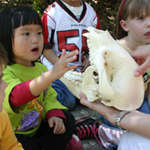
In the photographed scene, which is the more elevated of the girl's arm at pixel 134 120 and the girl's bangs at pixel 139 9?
the girl's bangs at pixel 139 9

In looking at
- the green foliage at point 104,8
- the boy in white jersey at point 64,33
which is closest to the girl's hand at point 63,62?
the boy in white jersey at point 64,33

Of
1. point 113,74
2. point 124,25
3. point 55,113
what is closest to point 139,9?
point 124,25

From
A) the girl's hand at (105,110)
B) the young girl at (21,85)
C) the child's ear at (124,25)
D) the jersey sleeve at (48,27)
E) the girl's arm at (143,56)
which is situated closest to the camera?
the girl's arm at (143,56)

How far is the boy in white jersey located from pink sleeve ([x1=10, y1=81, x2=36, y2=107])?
102 centimetres

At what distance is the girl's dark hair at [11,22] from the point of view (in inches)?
51.9

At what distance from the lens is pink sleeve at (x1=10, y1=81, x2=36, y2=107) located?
44.4 inches

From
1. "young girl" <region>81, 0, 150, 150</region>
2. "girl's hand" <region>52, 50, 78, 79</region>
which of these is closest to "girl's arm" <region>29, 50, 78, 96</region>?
"girl's hand" <region>52, 50, 78, 79</region>

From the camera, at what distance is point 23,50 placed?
1.30 metres

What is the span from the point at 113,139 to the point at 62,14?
124cm

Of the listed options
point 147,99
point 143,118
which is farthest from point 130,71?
point 147,99

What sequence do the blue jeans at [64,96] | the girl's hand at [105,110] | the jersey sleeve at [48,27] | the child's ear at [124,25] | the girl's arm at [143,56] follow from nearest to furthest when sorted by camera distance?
the girl's arm at [143,56], the girl's hand at [105,110], the child's ear at [124,25], the jersey sleeve at [48,27], the blue jeans at [64,96]

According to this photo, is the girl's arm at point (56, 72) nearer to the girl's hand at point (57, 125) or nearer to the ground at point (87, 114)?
the girl's hand at point (57, 125)

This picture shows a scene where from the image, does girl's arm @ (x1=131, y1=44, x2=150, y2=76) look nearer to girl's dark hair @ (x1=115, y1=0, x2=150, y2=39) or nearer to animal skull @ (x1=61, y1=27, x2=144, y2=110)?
animal skull @ (x1=61, y1=27, x2=144, y2=110)

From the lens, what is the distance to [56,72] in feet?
3.49
